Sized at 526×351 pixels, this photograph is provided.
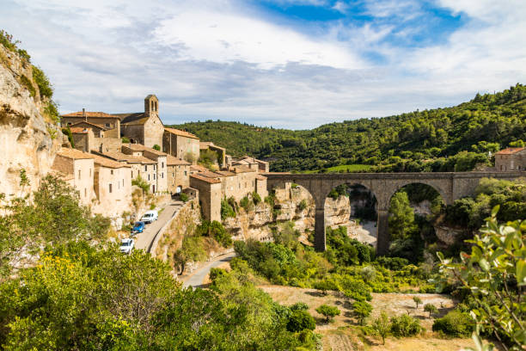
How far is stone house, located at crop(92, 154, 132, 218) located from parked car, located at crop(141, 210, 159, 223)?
5.39ft

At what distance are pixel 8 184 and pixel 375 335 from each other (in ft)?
76.2

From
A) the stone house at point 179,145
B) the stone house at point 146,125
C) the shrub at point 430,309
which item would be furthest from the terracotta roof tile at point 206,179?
the shrub at point 430,309

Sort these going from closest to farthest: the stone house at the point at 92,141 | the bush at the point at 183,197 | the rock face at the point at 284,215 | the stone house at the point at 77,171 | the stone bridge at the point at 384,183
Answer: the stone house at the point at 77,171 → the stone house at the point at 92,141 → the bush at the point at 183,197 → the rock face at the point at 284,215 → the stone bridge at the point at 384,183

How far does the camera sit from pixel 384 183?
143ft

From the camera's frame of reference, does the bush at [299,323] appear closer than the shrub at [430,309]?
Yes

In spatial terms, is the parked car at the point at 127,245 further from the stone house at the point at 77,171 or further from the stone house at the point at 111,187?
the stone house at the point at 77,171

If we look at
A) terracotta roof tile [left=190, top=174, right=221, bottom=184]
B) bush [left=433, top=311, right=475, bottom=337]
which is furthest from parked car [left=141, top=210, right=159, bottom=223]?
bush [left=433, top=311, right=475, bottom=337]

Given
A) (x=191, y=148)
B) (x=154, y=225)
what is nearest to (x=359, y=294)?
(x=154, y=225)

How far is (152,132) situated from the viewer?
42.9 m

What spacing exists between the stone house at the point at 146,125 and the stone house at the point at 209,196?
1124 cm

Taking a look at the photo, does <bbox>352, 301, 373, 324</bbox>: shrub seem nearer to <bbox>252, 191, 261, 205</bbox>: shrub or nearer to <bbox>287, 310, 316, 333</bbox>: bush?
<bbox>287, 310, 316, 333</bbox>: bush

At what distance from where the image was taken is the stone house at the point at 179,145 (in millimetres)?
43719

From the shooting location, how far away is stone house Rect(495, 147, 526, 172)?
1766 inches

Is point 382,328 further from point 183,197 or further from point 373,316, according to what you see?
point 183,197
